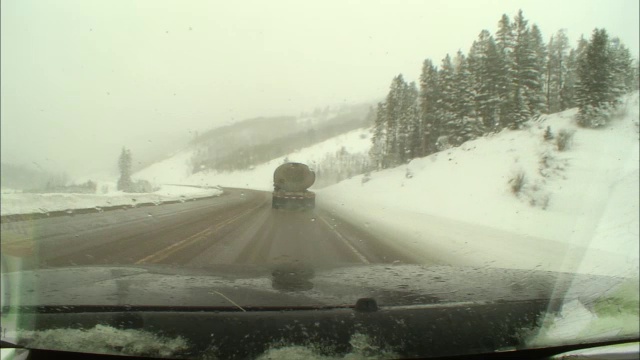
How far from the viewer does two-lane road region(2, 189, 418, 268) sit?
27.7 feet

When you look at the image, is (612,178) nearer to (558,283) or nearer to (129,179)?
(558,283)

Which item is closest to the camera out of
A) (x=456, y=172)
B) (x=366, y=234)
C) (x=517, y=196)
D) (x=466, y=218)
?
(x=366, y=234)

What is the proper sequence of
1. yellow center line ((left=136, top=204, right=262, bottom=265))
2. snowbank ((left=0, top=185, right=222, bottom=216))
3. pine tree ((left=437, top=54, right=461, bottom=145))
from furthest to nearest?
pine tree ((left=437, top=54, right=461, bottom=145)) < snowbank ((left=0, top=185, right=222, bottom=216)) < yellow center line ((left=136, top=204, right=262, bottom=265))

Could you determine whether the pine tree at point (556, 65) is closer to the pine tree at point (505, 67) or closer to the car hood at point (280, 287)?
the pine tree at point (505, 67)

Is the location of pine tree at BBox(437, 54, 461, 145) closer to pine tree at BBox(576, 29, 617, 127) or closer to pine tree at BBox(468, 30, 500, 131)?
pine tree at BBox(468, 30, 500, 131)

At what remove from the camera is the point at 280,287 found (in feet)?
14.3

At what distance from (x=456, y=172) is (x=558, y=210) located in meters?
16.9

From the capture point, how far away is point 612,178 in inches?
656

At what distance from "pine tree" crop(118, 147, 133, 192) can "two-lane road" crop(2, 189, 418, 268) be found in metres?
6.63

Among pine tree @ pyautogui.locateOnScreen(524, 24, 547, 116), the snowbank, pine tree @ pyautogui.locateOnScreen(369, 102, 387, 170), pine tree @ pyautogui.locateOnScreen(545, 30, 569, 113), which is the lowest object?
the snowbank

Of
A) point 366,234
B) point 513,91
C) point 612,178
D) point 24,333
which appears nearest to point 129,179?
point 366,234

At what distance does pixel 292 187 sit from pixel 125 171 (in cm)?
955

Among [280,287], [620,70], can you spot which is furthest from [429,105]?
[280,287]

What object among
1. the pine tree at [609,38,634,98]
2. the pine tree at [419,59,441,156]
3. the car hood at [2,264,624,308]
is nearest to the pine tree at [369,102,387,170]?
the pine tree at [419,59,441,156]
